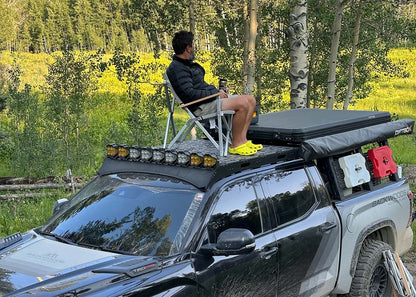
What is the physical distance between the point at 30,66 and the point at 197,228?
4314 cm

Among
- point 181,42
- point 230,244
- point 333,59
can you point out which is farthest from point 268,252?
point 333,59

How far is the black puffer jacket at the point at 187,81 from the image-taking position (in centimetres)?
545

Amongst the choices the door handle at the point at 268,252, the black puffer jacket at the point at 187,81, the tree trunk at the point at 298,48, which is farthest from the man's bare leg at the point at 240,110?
the tree trunk at the point at 298,48

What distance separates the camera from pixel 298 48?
10.8 meters

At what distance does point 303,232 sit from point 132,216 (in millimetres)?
1503

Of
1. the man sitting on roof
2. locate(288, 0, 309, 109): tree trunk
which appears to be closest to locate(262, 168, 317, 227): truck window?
the man sitting on roof

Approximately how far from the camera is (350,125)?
5945mm

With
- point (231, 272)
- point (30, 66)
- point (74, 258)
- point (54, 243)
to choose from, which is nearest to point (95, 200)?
point (54, 243)

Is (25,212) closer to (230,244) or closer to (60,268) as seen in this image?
(60,268)

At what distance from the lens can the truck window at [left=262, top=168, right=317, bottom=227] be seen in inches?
187

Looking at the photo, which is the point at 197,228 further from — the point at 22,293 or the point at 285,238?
A: the point at 22,293

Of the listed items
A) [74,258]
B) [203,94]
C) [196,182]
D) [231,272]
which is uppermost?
[203,94]

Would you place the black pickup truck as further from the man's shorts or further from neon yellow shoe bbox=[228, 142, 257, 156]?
the man's shorts

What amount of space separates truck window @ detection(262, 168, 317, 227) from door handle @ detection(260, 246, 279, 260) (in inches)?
8.9
